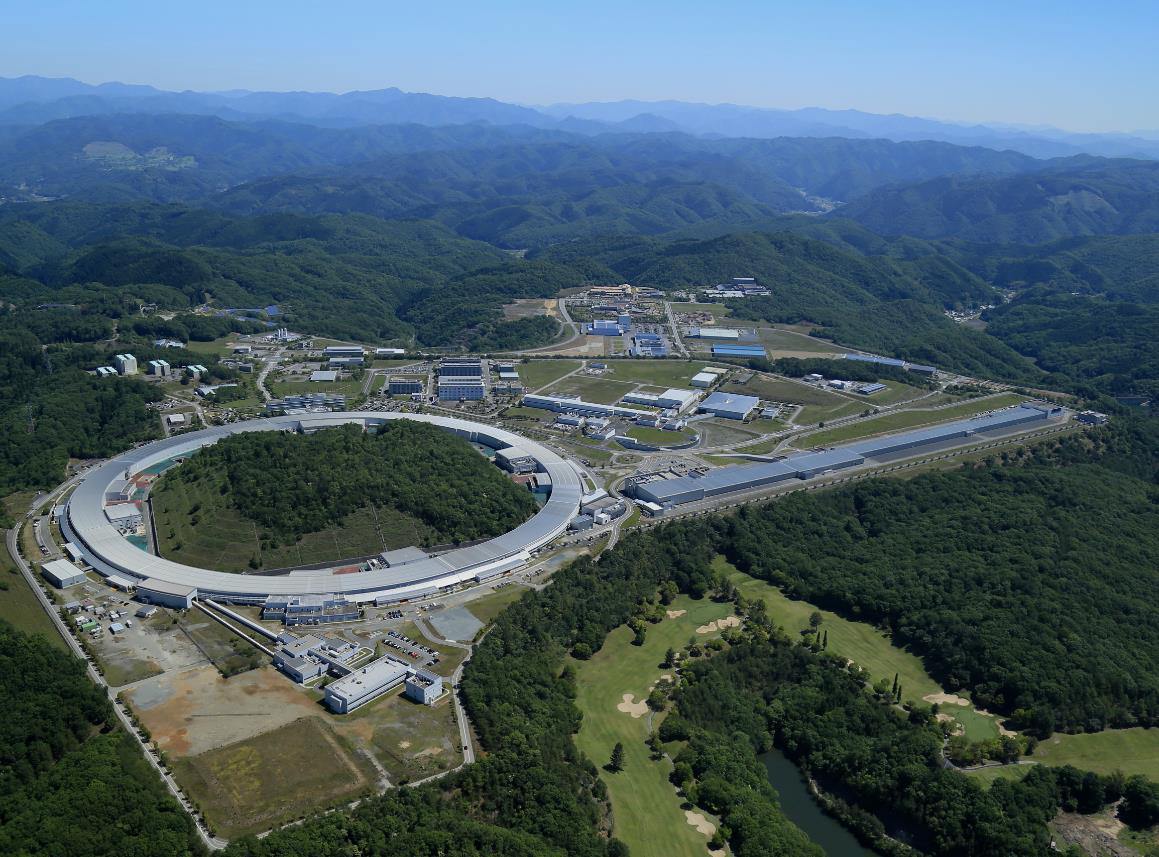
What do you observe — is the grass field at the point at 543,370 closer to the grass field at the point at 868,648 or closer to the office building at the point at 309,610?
the grass field at the point at 868,648

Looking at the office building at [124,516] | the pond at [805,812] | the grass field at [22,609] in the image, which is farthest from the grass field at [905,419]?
the grass field at [22,609]

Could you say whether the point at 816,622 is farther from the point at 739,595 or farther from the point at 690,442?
the point at 690,442

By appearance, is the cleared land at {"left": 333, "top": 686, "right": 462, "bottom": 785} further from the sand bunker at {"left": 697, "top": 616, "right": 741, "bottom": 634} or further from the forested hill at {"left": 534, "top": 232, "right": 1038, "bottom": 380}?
the forested hill at {"left": 534, "top": 232, "right": 1038, "bottom": 380}

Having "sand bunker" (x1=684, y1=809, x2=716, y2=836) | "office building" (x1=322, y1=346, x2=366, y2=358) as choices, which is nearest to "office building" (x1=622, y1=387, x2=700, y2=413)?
"office building" (x1=322, y1=346, x2=366, y2=358)

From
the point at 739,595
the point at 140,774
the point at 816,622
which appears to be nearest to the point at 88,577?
the point at 140,774

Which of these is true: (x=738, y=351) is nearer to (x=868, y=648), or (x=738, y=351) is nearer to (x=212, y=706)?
(x=868, y=648)
